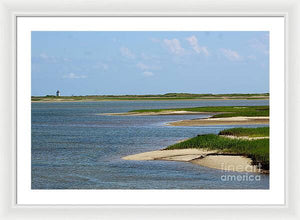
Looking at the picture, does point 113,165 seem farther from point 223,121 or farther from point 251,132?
point 223,121

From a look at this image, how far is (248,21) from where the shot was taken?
3.91 m

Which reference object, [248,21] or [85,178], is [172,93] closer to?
[85,178]

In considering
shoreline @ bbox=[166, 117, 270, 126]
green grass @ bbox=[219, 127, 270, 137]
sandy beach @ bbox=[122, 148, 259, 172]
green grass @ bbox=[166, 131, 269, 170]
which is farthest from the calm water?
green grass @ bbox=[219, 127, 270, 137]

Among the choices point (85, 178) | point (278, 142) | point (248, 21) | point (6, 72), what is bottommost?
point (85, 178)

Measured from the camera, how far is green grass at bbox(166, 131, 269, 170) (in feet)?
26.8

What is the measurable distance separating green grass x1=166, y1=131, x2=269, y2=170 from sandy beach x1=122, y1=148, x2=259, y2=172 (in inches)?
4.5

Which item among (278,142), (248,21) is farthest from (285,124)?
(248,21)

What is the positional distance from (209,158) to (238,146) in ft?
2.09

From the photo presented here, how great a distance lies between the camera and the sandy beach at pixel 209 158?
786cm

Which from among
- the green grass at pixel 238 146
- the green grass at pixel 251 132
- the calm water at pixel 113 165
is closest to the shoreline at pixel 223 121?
the calm water at pixel 113 165

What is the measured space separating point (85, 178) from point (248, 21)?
6.37 metres

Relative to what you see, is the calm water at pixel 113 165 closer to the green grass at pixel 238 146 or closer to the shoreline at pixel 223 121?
the green grass at pixel 238 146
